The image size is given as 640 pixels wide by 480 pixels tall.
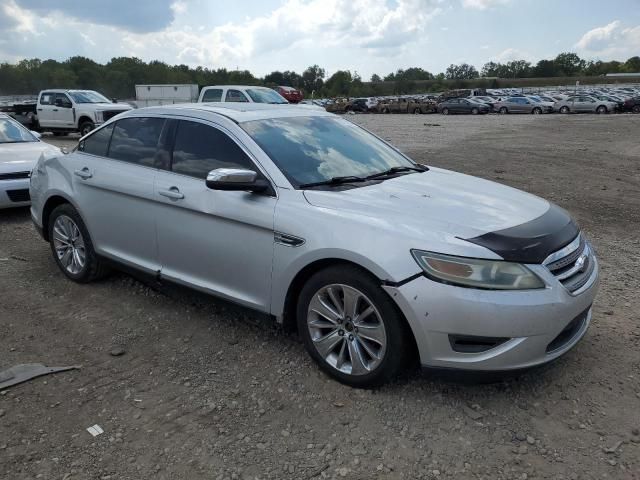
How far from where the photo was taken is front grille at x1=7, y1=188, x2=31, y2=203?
25.0 feet

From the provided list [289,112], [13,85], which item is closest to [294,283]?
[289,112]

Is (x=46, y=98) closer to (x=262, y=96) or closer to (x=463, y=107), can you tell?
(x=262, y=96)

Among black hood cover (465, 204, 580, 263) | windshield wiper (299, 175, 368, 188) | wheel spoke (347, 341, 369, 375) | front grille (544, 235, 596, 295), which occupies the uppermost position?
windshield wiper (299, 175, 368, 188)

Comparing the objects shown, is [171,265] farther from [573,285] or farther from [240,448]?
[573,285]

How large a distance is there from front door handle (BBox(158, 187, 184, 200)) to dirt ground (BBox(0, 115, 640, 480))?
2.32 ft

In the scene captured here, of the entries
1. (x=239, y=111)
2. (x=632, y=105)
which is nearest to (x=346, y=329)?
(x=239, y=111)

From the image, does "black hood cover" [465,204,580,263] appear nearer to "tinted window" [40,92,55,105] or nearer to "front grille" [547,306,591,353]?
"front grille" [547,306,591,353]

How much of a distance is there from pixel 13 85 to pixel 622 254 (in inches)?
3112

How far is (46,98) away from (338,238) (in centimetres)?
2066

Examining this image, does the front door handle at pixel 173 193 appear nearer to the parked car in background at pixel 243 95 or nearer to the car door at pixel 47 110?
the parked car in background at pixel 243 95

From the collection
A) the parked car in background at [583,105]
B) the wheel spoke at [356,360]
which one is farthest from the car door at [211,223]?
the parked car in background at [583,105]

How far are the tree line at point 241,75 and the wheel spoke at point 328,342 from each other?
5766 cm

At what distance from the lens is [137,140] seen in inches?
181

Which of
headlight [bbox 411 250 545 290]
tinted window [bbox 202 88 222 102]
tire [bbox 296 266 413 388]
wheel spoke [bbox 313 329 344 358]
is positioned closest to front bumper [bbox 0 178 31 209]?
tire [bbox 296 266 413 388]
